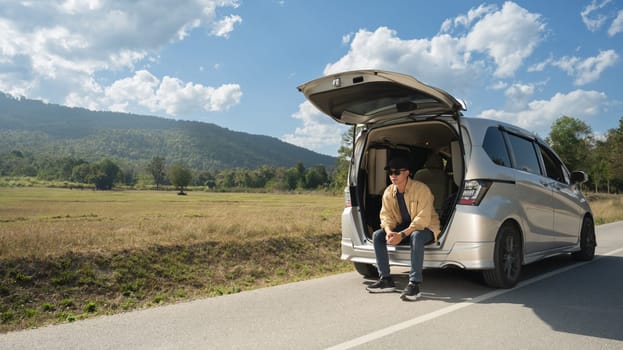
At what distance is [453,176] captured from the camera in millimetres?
5914

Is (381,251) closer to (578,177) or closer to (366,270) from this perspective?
(366,270)

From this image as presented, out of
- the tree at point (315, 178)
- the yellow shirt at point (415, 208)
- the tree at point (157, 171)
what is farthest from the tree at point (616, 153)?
the tree at point (315, 178)

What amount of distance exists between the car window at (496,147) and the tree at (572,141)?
183 feet

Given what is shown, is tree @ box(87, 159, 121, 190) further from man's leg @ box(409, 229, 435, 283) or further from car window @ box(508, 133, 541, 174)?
man's leg @ box(409, 229, 435, 283)

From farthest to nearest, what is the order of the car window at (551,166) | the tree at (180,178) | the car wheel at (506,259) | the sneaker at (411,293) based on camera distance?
1. the tree at (180,178)
2. the car window at (551,166)
3. the car wheel at (506,259)
4. the sneaker at (411,293)

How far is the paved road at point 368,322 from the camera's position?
3680mm

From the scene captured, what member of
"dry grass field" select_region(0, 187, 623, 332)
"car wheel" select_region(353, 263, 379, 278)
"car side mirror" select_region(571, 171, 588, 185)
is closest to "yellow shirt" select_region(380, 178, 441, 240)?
"car wheel" select_region(353, 263, 379, 278)

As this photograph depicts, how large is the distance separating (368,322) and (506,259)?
7.44ft

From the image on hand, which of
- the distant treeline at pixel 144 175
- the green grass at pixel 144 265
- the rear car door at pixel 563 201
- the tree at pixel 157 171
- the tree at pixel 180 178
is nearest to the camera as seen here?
the green grass at pixel 144 265

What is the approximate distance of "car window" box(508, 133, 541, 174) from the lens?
20.2 ft

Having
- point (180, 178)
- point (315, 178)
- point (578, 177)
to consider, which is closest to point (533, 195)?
point (578, 177)

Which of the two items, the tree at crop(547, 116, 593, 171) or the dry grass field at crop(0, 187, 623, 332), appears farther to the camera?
the tree at crop(547, 116, 593, 171)

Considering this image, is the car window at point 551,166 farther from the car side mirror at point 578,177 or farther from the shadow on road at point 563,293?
the shadow on road at point 563,293

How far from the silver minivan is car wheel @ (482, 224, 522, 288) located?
12mm
